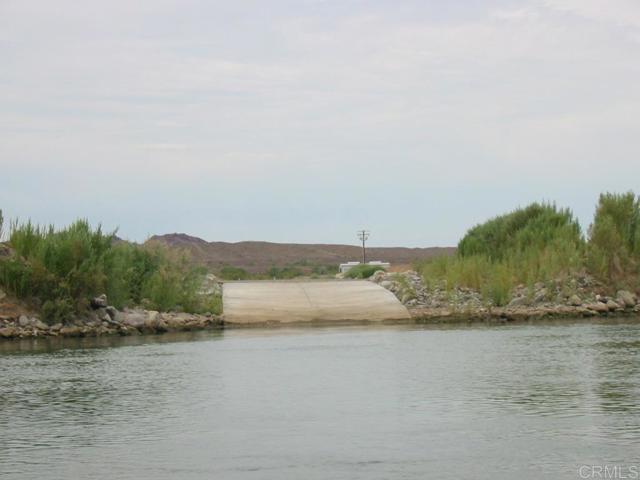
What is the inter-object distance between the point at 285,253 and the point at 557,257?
341 feet

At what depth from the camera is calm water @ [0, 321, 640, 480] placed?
1030 cm

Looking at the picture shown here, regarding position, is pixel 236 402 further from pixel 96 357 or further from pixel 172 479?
pixel 96 357

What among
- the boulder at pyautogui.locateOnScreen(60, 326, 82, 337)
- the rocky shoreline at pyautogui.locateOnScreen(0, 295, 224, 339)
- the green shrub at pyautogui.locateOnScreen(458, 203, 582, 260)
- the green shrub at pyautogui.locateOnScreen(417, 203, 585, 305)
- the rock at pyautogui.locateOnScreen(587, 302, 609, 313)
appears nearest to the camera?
the rocky shoreline at pyautogui.locateOnScreen(0, 295, 224, 339)

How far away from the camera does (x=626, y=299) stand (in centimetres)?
3312

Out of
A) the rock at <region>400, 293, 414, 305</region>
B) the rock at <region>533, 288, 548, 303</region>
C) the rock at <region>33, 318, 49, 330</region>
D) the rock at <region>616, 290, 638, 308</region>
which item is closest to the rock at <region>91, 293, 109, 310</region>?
the rock at <region>33, 318, 49, 330</region>

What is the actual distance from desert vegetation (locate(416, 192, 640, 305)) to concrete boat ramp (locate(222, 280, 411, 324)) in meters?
2.83

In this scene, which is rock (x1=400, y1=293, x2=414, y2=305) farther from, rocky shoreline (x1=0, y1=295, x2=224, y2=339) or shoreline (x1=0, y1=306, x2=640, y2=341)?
rocky shoreline (x1=0, y1=295, x2=224, y2=339)

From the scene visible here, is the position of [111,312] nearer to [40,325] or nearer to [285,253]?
[40,325]

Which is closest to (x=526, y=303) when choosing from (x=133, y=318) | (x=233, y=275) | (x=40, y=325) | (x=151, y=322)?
(x=151, y=322)

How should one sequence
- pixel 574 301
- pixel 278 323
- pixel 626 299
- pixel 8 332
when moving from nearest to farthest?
pixel 8 332, pixel 278 323, pixel 574 301, pixel 626 299

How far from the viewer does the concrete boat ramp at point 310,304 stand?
31.9 meters

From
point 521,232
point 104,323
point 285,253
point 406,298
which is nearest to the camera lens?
point 104,323

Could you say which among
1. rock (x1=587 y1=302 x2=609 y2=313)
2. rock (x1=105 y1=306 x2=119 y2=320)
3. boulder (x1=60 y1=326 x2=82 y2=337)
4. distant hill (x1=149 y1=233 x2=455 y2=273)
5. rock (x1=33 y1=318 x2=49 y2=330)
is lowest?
boulder (x1=60 y1=326 x2=82 y2=337)

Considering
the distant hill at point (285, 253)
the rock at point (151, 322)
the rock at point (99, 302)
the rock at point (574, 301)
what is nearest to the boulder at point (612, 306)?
the rock at point (574, 301)
